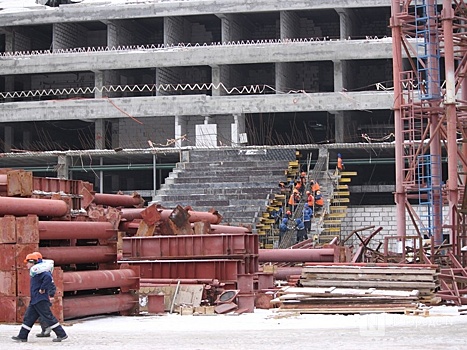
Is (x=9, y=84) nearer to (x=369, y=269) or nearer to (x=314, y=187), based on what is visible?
(x=314, y=187)

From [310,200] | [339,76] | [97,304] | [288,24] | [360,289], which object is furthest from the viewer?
[288,24]

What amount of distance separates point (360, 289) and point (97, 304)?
5699mm

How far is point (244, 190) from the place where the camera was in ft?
148

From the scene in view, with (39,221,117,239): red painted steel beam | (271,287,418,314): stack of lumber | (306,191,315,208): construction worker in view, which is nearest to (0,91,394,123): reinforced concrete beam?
(306,191,315,208): construction worker

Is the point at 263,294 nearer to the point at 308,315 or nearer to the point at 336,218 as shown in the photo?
the point at 308,315

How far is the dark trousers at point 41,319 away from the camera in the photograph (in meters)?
15.4

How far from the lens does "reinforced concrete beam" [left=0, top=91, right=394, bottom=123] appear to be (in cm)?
4947

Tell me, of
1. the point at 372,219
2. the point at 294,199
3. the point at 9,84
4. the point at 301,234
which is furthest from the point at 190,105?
the point at 301,234

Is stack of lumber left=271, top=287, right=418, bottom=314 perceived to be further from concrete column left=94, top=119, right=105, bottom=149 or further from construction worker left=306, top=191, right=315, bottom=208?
concrete column left=94, top=119, right=105, bottom=149

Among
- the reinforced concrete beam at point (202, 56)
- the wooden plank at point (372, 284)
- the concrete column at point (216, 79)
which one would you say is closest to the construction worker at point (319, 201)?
the reinforced concrete beam at point (202, 56)

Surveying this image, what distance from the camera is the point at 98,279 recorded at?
64.1ft

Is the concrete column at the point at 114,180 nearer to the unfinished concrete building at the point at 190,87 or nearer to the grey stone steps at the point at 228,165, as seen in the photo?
the unfinished concrete building at the point at 190,87

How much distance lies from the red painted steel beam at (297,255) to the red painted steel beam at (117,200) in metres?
4.23

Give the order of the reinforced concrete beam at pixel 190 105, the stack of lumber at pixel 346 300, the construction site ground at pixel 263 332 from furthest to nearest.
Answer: the reinforced concrete beam at pixel 190 105
the stack of lumber at pixel 346 300
the construction site ground at pixel 263 332
